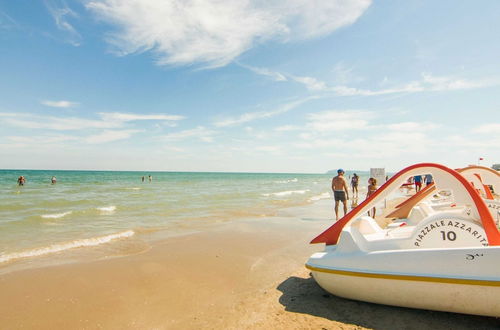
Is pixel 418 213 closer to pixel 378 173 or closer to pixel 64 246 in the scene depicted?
pixel 64 246

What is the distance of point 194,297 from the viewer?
4496 mm

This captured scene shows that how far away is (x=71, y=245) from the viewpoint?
25.2ft

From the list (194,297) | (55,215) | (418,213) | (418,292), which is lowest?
(194,297)

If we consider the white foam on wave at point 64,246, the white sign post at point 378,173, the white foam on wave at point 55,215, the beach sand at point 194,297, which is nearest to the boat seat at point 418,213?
the beach sand at point 194,297

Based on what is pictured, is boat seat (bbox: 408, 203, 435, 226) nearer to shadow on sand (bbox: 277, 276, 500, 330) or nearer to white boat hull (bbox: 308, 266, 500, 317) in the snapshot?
shadow on sand (bbox: 277, 276, 500, 330)

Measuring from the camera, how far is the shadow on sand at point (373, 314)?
328 centimetres

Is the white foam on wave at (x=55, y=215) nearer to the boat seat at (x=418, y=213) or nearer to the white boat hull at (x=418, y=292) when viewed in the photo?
the white boat hull at (x=418, y=292)

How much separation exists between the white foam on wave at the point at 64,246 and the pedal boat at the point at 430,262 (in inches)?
260

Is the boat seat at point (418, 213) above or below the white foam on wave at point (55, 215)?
above

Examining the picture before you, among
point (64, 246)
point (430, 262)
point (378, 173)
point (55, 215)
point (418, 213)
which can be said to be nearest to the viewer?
point (430, 262)

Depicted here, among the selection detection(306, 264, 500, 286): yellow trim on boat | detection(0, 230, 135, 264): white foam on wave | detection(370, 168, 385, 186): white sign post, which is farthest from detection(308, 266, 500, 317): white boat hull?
detection(370, 168, 385, 186): white sign post

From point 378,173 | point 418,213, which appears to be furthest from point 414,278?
point 378,173

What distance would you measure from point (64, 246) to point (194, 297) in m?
5.07

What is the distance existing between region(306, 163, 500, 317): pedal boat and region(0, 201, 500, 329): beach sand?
0.29 m
